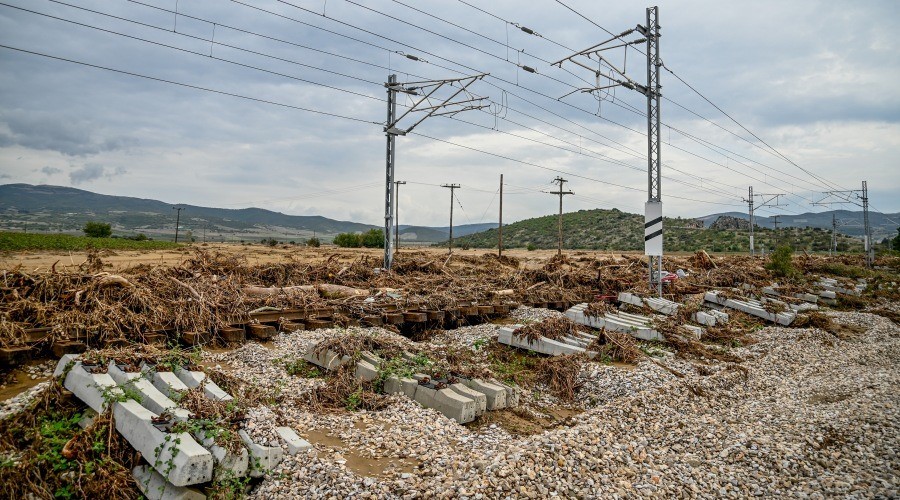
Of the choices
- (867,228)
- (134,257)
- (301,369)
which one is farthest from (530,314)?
Answer: (867,228)

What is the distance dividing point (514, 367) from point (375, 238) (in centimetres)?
5145

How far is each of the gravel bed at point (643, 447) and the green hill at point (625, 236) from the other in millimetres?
57104

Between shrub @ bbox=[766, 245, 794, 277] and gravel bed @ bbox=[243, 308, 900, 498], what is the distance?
62.7ft

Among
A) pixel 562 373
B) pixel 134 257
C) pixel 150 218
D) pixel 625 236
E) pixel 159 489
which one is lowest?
pixel 159 489

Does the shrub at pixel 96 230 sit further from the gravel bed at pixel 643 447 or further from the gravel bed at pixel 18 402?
the gravel bed at pixel 643 447

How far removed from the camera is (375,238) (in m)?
61.3

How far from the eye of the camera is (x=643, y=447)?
7.18m

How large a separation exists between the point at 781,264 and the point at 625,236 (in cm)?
5959

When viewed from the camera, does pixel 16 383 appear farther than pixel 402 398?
No

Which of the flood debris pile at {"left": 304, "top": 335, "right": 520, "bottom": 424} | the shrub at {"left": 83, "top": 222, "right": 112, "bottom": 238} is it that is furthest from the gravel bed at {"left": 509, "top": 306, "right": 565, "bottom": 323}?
the shrub at {"left": 83, "top": 222, "right": 112, "bottom": 238}

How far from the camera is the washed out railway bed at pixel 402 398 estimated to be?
5594 mm

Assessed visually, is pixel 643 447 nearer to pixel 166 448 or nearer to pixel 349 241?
pixel 166 448

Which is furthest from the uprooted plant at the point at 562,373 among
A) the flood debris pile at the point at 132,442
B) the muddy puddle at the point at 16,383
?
the muddy puddle at the point at 16,383

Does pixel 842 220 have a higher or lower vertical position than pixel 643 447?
higher
